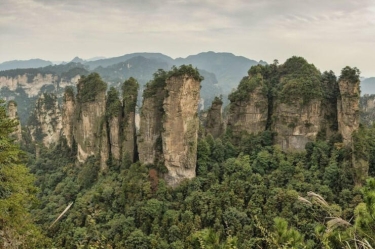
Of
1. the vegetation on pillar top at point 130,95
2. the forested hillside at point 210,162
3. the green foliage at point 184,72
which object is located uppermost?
the green foliage at point 184,72

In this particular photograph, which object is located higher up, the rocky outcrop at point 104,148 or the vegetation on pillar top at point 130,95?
the vegetation on pillar top at point 130,95

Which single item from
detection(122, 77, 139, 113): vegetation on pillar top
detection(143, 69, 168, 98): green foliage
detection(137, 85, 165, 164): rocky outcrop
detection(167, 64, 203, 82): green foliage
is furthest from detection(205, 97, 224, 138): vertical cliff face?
detection(167, 64, 203, 82): green foliage

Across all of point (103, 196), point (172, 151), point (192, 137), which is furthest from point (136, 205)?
point (192, 137)

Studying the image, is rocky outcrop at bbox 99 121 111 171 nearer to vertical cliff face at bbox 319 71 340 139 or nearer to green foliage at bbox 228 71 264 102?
green foliage at bbox 228 71 264 102

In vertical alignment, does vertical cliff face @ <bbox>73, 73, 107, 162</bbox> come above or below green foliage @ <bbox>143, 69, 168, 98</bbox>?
below

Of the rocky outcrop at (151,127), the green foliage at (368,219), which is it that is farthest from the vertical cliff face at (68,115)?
the green foliage at (368,219)

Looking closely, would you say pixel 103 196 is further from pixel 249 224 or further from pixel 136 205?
pixel 249 224

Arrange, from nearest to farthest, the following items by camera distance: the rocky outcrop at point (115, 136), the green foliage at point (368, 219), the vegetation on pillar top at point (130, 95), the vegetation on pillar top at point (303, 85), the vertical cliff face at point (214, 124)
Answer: the green foliage at point (368, 219), the vegetation on pillar top at point (303, 85), the vegetation on pillar top at point (130, 95), the rocky outcrop at point (115, 136), the vertical cliff face at point (214, 124)

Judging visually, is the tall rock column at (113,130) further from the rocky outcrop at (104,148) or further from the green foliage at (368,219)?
the green foliage at (368,219)
